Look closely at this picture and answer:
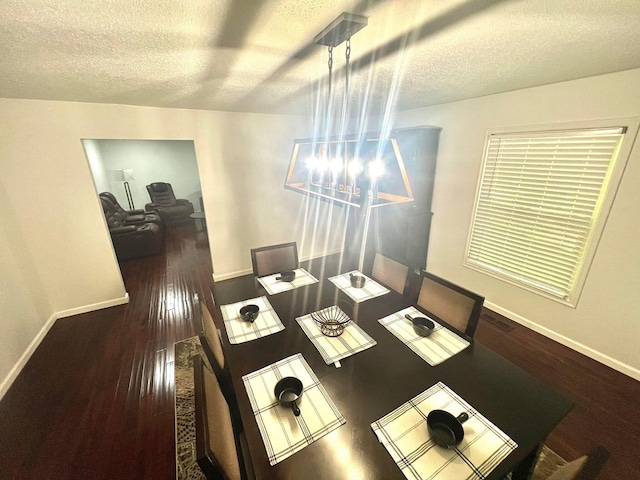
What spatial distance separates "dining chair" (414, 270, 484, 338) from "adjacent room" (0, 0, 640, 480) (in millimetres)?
15

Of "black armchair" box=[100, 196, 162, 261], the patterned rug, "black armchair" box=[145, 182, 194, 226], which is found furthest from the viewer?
"black armchair" box=[145, 182, 194, 226]

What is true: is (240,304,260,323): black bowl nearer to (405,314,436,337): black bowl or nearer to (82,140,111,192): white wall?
(405,314,436,337): black bowl

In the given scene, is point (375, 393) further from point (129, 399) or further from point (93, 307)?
point (93, 307)

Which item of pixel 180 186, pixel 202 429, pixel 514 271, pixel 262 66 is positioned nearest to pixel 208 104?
pixel 262 66

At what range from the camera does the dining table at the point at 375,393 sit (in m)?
0.90

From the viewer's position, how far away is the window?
203cm

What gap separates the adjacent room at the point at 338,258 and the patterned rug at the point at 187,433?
19mm

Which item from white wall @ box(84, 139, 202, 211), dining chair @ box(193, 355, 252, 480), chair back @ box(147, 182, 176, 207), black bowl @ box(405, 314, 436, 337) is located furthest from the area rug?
white wall @ box(84, 139, 202, 211)

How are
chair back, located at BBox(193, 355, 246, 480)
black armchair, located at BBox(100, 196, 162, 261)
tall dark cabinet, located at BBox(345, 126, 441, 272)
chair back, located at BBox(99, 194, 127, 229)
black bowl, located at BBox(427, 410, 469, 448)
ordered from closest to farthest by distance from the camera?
1. chair back, located at BBox(193, 355, 246, 480)
2. black bowl, located at BBox(427, 410, 469, 448)
3. tall dark cabinet, located at BBox(345, 126, 441, 272)
4. black armchair, located at BBox(100, 196, 162, 261)
5. chair back, located at BBox(99, 194, 127, 229)

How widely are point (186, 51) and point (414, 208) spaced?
270 centimetres

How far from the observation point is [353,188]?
4.78 ft

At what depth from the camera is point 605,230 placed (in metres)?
2.04

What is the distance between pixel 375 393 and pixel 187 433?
1.40 m

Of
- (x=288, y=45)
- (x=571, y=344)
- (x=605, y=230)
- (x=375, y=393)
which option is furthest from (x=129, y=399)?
(x=605, y=230)
